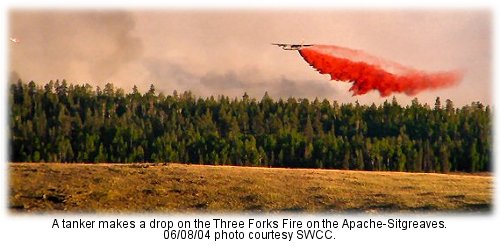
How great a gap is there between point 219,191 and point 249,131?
8093mm

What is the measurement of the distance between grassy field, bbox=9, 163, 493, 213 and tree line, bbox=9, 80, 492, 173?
203 cm

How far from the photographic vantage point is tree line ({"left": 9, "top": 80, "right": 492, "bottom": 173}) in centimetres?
3478

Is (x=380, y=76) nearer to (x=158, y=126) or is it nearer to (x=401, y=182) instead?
(x=401, y=182)

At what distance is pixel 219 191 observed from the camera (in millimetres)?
31156

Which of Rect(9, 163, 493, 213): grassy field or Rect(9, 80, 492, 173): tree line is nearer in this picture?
Rect(9, 163, 493, 213): grassy field

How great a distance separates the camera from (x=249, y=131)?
38688mm

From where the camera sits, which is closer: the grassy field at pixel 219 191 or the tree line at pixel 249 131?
the grassy field at pixel 219 191

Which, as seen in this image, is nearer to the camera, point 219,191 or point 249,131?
point 219,191

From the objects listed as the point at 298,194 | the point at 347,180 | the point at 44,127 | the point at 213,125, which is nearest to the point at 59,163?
the point at 44,127

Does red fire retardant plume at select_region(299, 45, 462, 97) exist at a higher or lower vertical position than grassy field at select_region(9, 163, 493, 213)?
higher

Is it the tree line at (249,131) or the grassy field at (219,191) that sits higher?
the tree line at (249,131)

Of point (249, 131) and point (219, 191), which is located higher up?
point (249, 131)

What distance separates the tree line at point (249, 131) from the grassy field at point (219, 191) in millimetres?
2030

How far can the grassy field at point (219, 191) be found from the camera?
30109 mm
